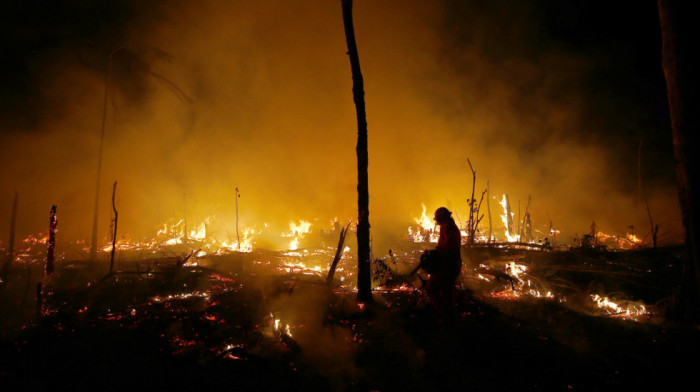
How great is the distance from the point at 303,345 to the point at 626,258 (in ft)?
34.8

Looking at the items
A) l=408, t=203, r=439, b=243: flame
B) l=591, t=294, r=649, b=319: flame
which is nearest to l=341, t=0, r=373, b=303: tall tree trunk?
l=591, t=294, r=649, b=319: flame

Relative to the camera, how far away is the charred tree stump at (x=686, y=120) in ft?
18.0

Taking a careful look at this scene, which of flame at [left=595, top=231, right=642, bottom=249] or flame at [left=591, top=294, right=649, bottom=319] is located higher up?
flame at [left=595, top=231, right=642, bottom=249]

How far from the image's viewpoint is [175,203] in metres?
27.4

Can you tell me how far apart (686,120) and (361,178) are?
21.5 ft

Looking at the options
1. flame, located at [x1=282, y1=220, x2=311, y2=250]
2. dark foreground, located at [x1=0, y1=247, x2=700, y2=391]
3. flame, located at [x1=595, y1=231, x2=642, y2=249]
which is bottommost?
dark foreground, located at [x1=0, y1=247, x2=700, y2=391]

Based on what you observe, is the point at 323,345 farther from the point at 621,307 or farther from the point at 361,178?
the point at 621,307

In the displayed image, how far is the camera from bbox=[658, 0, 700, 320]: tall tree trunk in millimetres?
5504

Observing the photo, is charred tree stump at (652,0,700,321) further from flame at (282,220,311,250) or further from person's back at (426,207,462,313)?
flame at (282,220,311,250)

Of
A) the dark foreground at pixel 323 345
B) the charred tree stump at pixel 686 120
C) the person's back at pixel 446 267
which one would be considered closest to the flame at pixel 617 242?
the charred tree stump at pixel 686 120

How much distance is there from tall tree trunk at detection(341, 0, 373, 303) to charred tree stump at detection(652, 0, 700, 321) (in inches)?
249

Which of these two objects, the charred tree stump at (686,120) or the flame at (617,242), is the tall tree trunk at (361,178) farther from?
the flame at (617,242)

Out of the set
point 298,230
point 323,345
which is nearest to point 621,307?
point 323,345

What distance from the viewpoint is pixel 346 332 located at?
5703 millimetres
